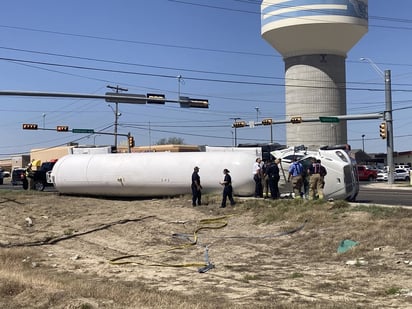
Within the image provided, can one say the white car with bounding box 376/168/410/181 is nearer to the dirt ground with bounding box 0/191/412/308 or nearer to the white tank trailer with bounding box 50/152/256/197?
the white tank trailer with bounding box 50/152/256/197

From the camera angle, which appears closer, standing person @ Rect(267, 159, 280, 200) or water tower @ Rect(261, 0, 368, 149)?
standing person @ Rect(267, 159, 280, 200)

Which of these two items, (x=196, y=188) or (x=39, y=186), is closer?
Answer: (x=196, y=188)

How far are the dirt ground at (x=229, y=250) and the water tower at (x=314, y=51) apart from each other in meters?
56.6

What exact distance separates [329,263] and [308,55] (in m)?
70.4

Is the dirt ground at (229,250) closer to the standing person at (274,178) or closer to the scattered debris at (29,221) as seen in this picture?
the scattered debris at (29,221)

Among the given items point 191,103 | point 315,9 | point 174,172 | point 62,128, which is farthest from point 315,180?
point 315,9

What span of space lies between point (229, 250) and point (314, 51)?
68305mm

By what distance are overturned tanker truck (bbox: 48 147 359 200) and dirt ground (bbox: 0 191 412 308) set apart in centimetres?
121

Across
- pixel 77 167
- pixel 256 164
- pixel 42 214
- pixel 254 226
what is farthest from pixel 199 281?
pixel 77 167

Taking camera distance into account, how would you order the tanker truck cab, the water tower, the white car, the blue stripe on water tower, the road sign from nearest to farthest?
the tanker truck cab → the road sign → the white car → the blue stripe on water tower → the water tower

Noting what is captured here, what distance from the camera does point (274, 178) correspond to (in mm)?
21891

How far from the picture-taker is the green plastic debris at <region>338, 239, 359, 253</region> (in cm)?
1391

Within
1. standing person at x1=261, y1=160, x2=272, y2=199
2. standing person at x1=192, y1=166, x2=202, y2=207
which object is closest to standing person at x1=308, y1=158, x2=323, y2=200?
standing person at x1=261, y1=160, x2=272, y2=199

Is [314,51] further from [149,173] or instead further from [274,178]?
[274,178]
